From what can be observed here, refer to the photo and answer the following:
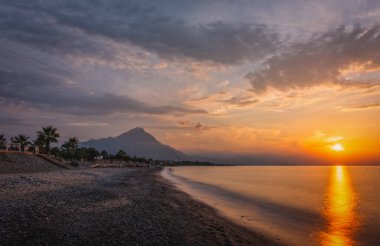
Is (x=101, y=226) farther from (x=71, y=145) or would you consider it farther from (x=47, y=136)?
(x=71, y=145)


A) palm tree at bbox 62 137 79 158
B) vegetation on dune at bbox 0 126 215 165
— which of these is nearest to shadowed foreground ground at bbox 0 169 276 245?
vegetation on dune at bbox 0 126 215 165

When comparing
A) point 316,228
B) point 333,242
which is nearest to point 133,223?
point 333,242

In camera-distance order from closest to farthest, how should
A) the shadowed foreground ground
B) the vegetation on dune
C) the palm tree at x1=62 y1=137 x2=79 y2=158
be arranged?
the shadowed foreground ground
the vegetation on dune
the palm tree at x1=62 y1=137 x2=79 y2=158

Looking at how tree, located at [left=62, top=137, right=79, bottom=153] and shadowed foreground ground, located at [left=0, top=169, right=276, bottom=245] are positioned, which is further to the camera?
tree, located at [left=62, top=137, right=79, bottom=153]

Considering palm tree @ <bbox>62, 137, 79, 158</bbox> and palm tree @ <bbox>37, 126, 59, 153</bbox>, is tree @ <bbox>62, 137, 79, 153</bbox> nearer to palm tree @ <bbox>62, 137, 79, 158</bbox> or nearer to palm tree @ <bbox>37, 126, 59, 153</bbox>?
palm tree @ <bbox>62, 137, 79, 158</bbox>

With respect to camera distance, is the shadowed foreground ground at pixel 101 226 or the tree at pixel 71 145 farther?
the tree at pixel 71 145

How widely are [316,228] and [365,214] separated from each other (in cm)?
1020

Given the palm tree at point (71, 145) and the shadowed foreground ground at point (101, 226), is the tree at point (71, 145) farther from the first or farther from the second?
the shadowed foreground ground at point (101, 226)

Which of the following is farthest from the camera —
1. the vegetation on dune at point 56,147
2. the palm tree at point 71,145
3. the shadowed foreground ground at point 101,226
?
→ the palm tree at point 71,145

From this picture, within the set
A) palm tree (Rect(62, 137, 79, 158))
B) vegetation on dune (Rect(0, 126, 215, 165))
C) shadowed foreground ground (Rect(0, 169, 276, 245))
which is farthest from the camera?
palm tree (Rect(62, 137, 79, 158))

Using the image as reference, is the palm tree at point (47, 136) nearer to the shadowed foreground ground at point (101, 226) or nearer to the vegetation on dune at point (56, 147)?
the vegetation on dune at point (56, 147)

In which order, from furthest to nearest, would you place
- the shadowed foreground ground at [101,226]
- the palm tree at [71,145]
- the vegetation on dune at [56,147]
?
the palm tree at [71,145] < the vegetation on dune at [56,147] < the shadowed foreground ground at [101,226]

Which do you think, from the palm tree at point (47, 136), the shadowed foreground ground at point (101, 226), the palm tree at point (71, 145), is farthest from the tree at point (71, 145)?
the shadowed foreground ground at point (101, 226)

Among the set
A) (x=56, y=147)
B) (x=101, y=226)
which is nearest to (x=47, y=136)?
(x=56, y=147)
